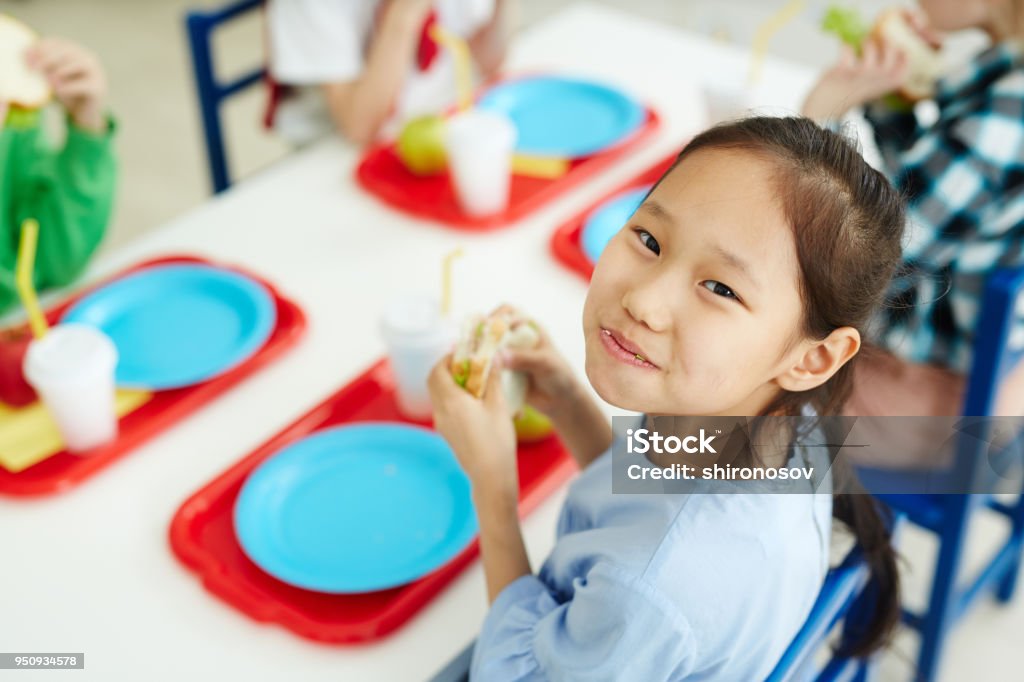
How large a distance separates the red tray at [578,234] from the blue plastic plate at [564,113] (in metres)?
0.09

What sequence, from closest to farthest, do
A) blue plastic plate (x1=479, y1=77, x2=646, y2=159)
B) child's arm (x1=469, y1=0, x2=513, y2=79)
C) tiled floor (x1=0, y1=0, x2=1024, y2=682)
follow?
blue plastic plate (x1=479, y1=77, x2=646, y2=159), child's arm (x1=469, y1=0, x2=513, y2=79), tiled floor (x1=0, y1=0, x2=1024, y2=682)

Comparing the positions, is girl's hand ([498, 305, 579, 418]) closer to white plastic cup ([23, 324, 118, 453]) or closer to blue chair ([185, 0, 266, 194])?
white plastic cup ([23, 324, 118, 453])

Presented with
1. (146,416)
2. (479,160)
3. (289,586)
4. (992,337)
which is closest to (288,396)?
(146,416)

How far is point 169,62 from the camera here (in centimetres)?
349

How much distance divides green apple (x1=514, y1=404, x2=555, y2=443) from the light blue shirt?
9.5 inches

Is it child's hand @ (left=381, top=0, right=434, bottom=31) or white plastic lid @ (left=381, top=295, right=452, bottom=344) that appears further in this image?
child's hand @ (left=381, top=0, right=434, bottom=31)

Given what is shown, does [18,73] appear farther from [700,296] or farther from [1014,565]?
[1014,565]

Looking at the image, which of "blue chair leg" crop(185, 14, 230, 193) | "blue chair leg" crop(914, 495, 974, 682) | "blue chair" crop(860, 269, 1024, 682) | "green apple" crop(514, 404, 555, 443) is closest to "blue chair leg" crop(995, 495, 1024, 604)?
"blue chair" crop(860, 269, 1024, 682)

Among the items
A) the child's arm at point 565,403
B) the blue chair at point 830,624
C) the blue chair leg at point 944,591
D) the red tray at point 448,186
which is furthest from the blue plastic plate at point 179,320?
the blue chair leg at point 944,591

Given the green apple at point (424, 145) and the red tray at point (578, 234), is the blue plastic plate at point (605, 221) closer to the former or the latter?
the red tray at point (578, 234)

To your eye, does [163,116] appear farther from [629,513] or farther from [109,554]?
[629,513]

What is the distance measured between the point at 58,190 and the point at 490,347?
729 mm

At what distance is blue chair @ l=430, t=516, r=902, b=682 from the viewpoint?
31.9 inches

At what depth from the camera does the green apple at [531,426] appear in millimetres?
1090
